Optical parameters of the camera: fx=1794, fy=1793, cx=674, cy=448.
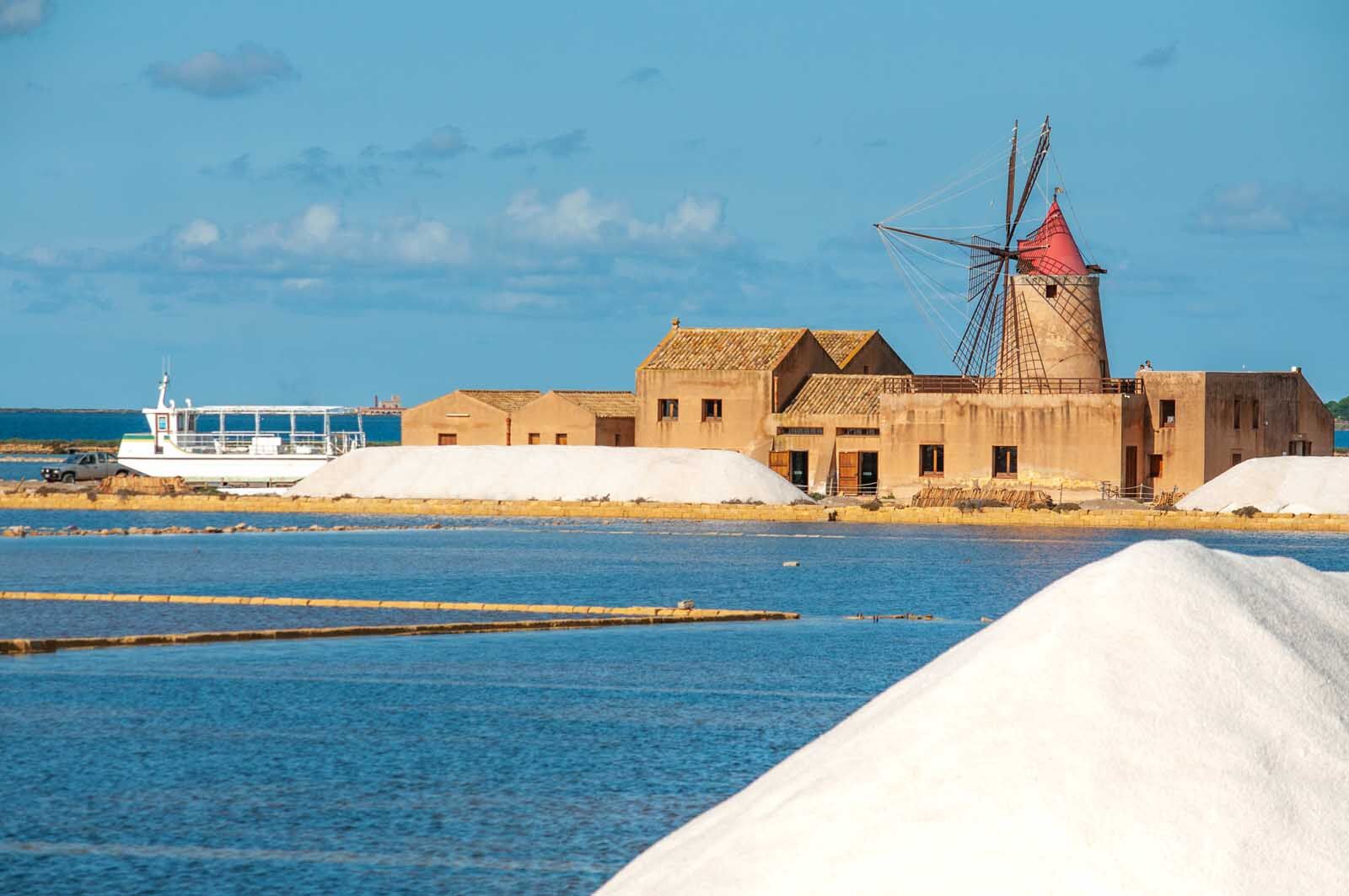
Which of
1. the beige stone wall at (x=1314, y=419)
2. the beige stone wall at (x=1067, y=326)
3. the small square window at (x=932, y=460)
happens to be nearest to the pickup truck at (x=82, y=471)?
the small square window at (x=932, y=460)

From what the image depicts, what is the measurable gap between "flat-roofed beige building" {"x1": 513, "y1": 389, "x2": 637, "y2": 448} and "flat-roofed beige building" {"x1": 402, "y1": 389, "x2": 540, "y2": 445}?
553 mm

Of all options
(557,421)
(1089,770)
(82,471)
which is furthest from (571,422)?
(1089,770)

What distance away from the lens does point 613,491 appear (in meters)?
43.8

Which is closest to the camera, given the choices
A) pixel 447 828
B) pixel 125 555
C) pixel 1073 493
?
pixel 447 828

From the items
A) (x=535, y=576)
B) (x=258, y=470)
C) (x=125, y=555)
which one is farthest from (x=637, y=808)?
(x=258, y=470)

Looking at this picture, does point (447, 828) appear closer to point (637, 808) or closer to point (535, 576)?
point (637, 808)

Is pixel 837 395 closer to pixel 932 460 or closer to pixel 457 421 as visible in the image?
pixel 932 460

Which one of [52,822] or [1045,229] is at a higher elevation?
[1045,229]

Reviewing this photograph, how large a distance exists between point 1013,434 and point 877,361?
9.24 metres

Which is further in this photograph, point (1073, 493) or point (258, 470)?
point (258, 470)

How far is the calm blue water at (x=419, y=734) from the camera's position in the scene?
9.22 m

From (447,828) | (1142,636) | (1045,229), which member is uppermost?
(1045,229)

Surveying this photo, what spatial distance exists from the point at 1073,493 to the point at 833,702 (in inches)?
1064

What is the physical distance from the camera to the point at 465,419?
48031 millimetres
